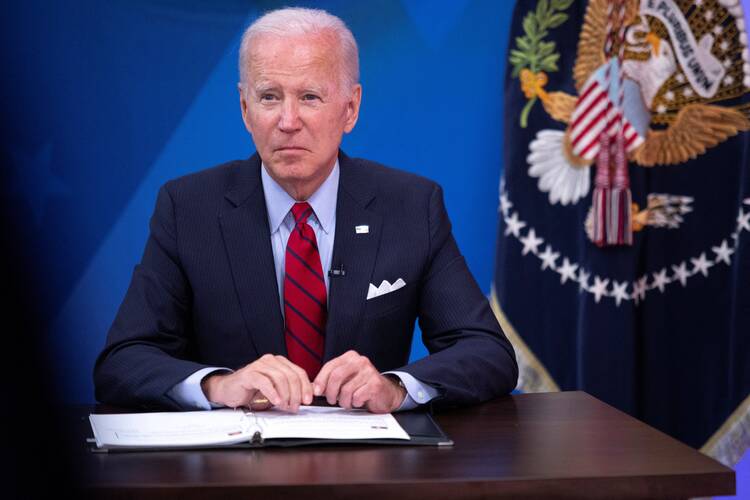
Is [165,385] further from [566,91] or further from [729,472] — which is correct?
[566,91]

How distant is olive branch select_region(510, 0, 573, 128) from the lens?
134 inches

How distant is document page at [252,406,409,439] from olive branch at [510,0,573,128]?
2004 mm

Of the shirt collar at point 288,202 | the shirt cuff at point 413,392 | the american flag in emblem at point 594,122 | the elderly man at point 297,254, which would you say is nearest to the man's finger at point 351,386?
the shirt cuff at point 413,392

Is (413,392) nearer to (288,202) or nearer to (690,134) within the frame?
(288,202)

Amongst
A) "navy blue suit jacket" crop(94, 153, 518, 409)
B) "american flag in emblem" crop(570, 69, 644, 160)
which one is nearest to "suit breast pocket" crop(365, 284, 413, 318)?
"navy blue suit jacket" crop(94, 153, 518, 409)

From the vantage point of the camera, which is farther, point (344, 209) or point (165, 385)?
point (344, 209)

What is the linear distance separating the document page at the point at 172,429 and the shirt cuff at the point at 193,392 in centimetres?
6

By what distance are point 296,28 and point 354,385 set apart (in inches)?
41.6

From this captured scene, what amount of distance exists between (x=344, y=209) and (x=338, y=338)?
370mm

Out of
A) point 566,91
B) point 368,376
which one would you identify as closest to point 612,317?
point 566,91

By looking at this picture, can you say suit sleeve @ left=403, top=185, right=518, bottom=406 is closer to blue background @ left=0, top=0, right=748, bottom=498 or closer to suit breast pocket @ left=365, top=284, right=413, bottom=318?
suit breast pocket @ left=365, top=284, right=413, bottom=318

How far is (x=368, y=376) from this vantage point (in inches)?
69.1

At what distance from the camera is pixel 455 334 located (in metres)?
2.28

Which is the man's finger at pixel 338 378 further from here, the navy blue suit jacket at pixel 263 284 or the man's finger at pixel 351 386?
the navy blue suit jacket at pixel 263 284
